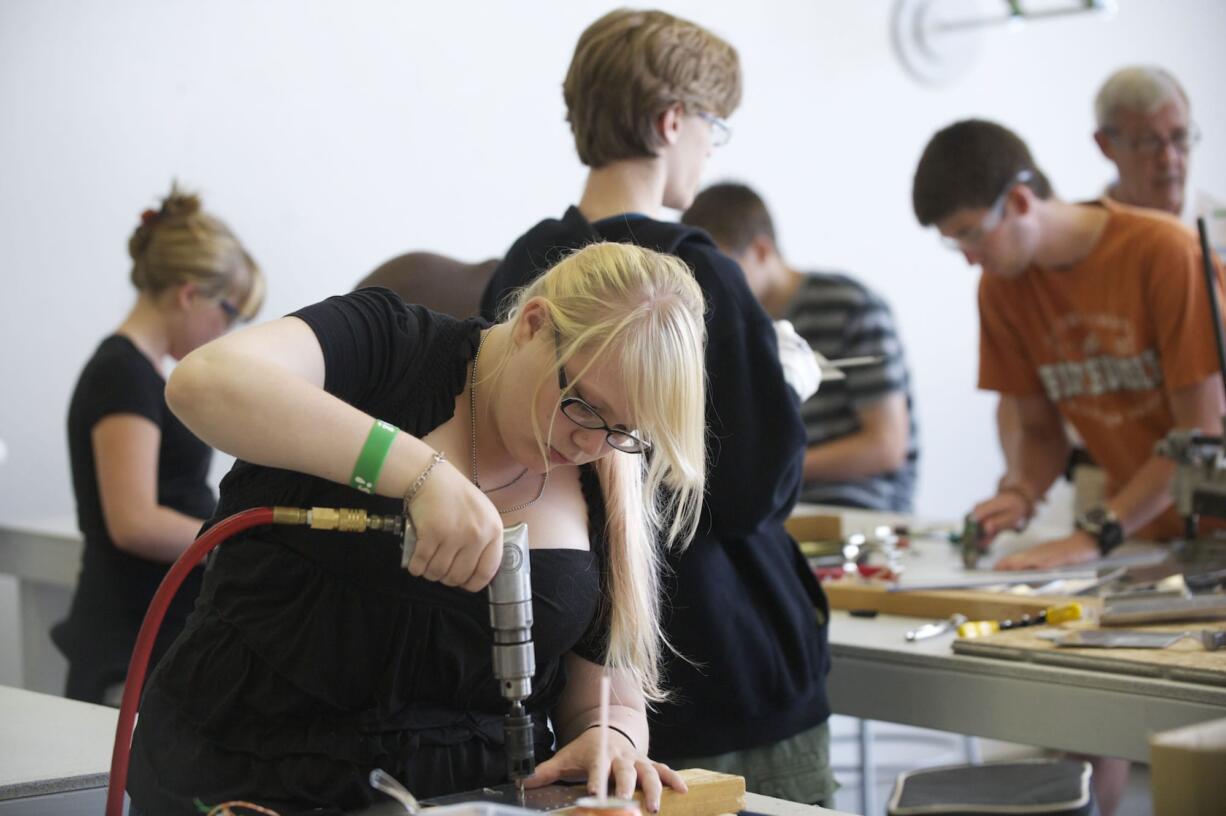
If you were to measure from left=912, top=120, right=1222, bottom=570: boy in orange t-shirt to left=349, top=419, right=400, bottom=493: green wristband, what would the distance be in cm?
169

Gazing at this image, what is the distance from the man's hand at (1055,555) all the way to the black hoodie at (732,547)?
81 centimetres

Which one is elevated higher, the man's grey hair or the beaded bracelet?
the man's grey hair

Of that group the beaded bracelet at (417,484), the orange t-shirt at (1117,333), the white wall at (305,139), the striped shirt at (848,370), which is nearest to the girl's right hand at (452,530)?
the beaded bracelet at (417,484)

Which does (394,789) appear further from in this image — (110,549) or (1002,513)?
(1002,513)

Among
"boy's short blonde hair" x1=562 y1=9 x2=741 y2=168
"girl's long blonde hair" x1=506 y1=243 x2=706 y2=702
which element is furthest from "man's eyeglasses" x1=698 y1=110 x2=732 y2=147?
"girl's long blonde hair" x1=506 y1=243 x2=706 y2=702

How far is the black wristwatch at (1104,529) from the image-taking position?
8.30ft

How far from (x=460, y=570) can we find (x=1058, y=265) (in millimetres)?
1987

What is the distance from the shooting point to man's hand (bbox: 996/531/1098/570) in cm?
247

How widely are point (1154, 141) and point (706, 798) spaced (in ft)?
9.34

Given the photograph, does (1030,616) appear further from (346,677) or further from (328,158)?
(328,158)

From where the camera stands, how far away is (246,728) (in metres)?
1.25

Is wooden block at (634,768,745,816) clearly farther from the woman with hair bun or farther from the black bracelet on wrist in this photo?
the woman with hair bun

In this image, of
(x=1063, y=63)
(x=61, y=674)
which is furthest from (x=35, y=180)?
(x=1063, y=63)

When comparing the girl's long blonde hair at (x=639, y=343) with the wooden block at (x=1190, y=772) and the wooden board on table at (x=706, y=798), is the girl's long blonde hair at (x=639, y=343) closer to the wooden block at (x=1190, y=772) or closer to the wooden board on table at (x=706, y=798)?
the wooden board on table at (x=706, y=798)
